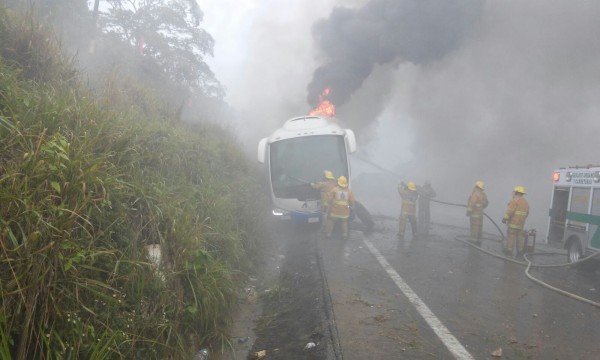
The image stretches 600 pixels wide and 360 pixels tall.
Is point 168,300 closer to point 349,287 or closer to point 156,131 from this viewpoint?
point 349,287

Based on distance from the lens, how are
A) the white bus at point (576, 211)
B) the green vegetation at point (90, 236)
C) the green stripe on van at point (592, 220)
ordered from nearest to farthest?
the green vegetation at point (90, 236) → the green stripe on van at point (592, 220) → the white bus at point (576, 211)

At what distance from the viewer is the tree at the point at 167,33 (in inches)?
685

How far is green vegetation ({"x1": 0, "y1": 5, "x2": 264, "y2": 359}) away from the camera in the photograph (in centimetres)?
255

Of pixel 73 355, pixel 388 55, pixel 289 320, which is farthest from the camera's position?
pixel 388 55

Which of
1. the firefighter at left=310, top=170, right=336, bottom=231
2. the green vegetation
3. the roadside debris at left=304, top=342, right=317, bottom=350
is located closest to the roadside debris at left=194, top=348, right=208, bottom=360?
→ the green vegetation

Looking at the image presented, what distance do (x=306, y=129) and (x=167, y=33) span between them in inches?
424

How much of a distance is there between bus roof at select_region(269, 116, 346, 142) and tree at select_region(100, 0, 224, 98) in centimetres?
678

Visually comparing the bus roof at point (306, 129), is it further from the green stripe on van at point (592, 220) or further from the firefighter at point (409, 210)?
the green stripe on van at point (592, 220)

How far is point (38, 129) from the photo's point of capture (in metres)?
3.56

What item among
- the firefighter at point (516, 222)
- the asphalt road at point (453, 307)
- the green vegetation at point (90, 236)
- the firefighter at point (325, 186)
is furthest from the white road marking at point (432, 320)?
the firefighter at point (325, 186)

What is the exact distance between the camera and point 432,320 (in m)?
4.54

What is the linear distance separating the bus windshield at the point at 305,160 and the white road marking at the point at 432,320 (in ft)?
13.8

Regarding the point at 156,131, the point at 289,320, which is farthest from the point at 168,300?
the point at 156,131

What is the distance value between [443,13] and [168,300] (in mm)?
12455
